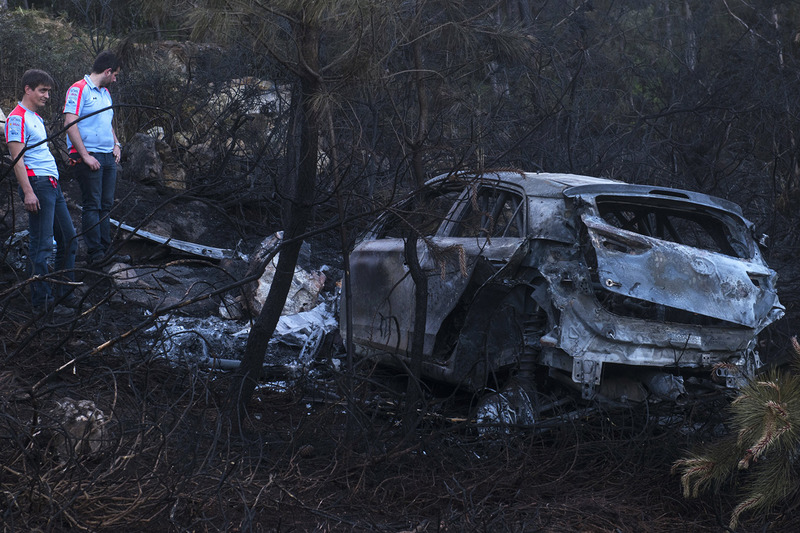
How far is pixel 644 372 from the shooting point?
489cm

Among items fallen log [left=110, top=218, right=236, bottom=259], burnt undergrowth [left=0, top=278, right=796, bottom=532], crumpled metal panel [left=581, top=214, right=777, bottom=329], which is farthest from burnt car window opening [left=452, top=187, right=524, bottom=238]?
fallen log [left=110, top=218, right=236, bottom=259]

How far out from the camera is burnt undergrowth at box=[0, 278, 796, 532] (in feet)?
11.2

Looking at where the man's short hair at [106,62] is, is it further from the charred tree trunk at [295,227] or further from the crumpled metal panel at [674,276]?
the crumpled metal panel at [674,276]

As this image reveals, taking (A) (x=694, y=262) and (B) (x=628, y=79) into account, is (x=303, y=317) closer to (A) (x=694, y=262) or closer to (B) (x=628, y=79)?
(A) (x=694, y=262)

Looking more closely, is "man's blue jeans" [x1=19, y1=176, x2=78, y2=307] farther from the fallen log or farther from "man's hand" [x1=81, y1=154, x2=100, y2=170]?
the fallen log

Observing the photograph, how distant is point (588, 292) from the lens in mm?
4594

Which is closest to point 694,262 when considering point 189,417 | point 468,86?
point 189,417

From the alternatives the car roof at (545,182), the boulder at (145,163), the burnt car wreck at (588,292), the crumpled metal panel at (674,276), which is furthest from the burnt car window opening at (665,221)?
the boulder at (145,163)

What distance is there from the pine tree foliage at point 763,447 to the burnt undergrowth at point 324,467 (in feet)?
1.36

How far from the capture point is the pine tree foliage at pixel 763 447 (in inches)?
135

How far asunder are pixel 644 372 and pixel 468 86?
6387mm

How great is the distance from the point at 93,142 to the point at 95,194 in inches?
17.5

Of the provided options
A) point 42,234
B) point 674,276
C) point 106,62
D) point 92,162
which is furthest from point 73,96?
point 674,276

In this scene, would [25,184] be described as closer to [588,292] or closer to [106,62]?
[106,62]
